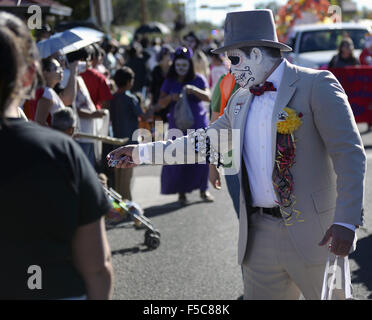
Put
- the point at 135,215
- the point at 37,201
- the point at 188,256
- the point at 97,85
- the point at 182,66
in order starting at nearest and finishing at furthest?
the point at 37,201
the point at 188,256
the point at 135,215
the point at 97,85
the point at 182,66

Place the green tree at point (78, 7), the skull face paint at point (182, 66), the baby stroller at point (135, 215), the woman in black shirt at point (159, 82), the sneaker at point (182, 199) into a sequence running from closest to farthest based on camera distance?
the baby stroller at point (135, 215)
the skull face paint at point (182, 66)
the sneaker at point (182, 199)
the woman in black shirt at point (159, 82)
the green tree at point (78, 7)

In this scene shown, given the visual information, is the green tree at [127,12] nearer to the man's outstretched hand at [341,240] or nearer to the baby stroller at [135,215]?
the baby stroller at [135,215]

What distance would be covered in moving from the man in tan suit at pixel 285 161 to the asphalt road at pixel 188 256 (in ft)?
3.99

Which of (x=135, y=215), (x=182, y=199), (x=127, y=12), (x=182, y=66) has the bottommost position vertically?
(x=127, y=12)

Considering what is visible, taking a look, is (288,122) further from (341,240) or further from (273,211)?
(341,240)

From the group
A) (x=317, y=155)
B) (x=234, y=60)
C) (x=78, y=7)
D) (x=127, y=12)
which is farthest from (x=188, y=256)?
(x=127, y=12)

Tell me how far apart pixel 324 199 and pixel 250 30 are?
2.95 feet

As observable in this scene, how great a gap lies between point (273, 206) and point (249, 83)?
2.03 feet

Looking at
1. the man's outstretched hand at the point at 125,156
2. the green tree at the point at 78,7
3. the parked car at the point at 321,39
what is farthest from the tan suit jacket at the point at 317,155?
the green tree at the point at 78,7

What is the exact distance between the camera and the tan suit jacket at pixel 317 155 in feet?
10.3

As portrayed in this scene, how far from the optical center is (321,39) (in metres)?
16.7
